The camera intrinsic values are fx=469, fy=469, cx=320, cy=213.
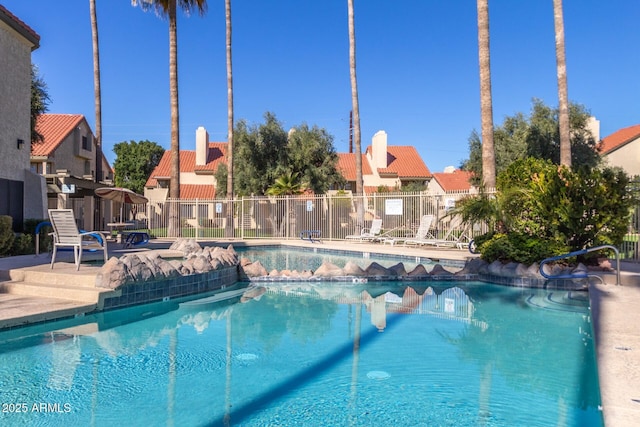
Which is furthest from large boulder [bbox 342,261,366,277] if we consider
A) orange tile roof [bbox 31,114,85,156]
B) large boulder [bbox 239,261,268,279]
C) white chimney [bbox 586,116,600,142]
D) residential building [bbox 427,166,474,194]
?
residential building [bbox 427,166,474,194]

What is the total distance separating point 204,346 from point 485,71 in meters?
11.6

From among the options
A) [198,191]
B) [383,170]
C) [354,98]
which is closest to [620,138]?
[383,170]

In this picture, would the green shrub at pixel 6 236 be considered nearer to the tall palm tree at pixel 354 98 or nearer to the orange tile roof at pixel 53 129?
the tall palm tree at pixel 354 98

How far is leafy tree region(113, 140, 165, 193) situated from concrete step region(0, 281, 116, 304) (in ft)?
147

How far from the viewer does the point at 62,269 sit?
22.6 ft

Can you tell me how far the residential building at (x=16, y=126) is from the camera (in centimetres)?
1103

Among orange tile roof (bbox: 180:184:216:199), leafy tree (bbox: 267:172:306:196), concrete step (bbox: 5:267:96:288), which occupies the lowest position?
concrete step (bbox: 5:267:96:288)

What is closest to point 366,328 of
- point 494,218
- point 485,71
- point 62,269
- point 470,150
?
point 62,269

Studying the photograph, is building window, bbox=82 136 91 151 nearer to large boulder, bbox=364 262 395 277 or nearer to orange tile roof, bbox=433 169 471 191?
large boulder, bbox=364 262 395 277

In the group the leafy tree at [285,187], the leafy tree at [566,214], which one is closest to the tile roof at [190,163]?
the leafy tree at [285,187]

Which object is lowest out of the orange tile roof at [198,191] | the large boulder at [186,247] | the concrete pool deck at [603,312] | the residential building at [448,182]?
the concrete pool deck at [603,312]

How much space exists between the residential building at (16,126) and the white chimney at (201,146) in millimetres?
22528

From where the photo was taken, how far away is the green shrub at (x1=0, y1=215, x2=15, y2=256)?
31.9ft

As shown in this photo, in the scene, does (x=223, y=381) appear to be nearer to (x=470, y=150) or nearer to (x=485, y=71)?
(x=485, y=71)
